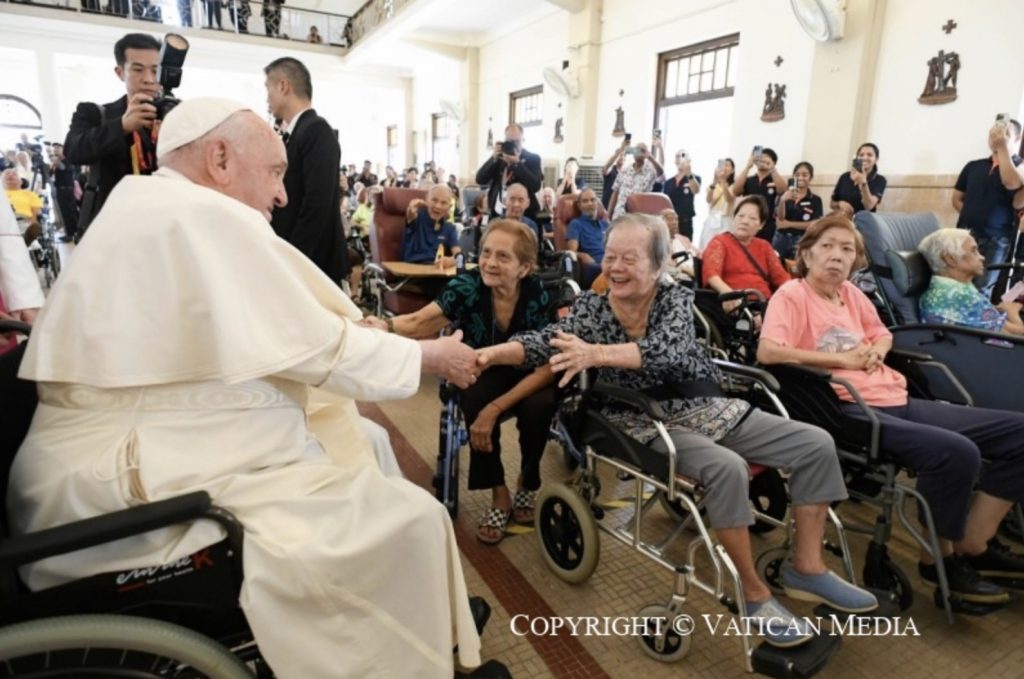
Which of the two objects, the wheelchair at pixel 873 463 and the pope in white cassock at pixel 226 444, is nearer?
the pope in white cassock at pixel 226 444

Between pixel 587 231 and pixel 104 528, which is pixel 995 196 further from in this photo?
pixel 104 528

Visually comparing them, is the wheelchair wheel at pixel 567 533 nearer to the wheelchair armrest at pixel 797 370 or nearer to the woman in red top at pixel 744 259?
the wheelchair armrest at pixel 797 370

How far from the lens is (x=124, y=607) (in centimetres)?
93

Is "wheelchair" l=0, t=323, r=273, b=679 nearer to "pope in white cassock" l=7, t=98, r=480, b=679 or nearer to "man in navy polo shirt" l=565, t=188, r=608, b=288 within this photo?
"pope in white cassock" l=7, t=98, r=480, b=679

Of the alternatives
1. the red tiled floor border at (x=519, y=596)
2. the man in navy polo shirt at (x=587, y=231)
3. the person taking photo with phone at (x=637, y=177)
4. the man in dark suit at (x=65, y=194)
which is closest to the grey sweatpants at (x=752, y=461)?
the red tiled floor border at (x=519, y=596)

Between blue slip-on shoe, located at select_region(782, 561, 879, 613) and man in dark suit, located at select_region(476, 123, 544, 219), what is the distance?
352cm

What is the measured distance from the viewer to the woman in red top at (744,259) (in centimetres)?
321

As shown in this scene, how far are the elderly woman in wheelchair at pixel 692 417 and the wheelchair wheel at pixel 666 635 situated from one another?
20 centimetres

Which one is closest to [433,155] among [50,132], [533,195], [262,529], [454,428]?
[50,132]

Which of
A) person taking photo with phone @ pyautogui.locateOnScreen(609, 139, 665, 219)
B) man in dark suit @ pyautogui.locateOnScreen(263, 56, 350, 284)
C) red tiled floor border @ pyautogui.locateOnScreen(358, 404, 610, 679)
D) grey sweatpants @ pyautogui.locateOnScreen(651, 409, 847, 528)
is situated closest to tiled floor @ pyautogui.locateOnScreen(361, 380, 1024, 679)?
red tiled floor border @ pyautogui.locateOnScreen(358, 404, 610, 679)

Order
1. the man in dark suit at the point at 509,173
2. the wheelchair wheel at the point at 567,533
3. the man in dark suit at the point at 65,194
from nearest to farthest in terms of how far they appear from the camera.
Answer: the wheelchair wheel at the point at 567,533
the man in dark suit at the point at 509,173
the man in dark suit at the point at 65,194

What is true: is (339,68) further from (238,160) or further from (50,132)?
(238,160)

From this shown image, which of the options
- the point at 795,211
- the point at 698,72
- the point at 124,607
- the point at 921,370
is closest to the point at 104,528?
the point at 124,607

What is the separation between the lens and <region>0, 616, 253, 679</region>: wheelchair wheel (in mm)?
812
